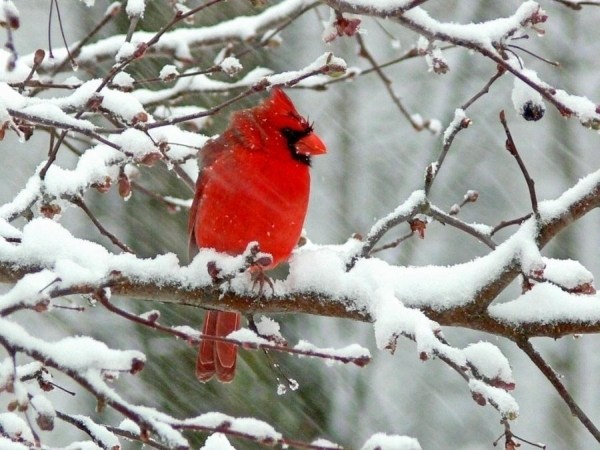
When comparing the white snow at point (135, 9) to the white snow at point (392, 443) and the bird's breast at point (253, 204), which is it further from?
the white snow at point (392, 443)

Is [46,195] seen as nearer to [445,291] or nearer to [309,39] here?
[445,291]

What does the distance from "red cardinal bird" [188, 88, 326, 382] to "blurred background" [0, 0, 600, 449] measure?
12.5 ft

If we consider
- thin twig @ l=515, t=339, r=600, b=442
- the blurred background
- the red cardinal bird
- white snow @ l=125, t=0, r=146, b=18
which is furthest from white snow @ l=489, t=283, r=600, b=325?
the blurred background

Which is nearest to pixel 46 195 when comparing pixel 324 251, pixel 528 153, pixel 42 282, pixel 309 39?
pixel 324 251

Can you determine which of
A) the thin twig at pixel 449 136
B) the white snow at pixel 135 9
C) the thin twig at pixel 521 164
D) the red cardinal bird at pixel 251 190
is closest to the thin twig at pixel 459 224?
the thin twig at pixel 449 136

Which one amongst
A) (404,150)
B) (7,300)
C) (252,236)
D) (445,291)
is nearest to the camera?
(7,300)

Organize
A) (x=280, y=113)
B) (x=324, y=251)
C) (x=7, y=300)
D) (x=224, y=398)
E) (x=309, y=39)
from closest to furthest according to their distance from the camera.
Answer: (x=7, y=300), (x=324, y=251), (x=280, y=113), (x=224, y=398), (x=309, y=39)

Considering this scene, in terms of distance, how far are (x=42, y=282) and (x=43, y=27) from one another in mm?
8283

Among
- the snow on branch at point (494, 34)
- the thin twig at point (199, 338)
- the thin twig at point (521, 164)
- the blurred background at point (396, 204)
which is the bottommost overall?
the thin twig at point (199, 338)

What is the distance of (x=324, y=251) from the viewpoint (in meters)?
2.72

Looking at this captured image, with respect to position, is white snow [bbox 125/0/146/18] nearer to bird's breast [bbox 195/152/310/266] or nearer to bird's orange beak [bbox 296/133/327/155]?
bird's breast [bbox 195/152/310/266]

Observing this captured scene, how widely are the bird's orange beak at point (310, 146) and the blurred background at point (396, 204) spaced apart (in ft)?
13.0

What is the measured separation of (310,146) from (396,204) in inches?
243

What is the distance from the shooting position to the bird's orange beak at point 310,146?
11.1 feet
